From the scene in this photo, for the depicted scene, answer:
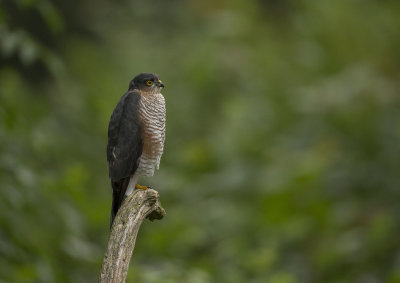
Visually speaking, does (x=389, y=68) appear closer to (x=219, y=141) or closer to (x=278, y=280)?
(x=219, y=141)

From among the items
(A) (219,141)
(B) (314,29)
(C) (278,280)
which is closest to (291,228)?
(C) (278,280)

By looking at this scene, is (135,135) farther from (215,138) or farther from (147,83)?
(215,138)

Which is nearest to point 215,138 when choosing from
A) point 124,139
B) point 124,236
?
point 124,139

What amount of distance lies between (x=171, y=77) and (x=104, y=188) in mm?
3562

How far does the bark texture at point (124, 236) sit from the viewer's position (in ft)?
9.84

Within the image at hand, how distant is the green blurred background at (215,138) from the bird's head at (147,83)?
0.58 meters

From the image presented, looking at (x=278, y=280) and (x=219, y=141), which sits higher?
(x=219, y=141)

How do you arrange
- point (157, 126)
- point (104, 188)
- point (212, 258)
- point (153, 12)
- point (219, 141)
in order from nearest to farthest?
point (157, 126)
point (212, 258)
point (104, 188)
point (219, 141)
point (153, 12)

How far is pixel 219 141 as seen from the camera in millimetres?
9398

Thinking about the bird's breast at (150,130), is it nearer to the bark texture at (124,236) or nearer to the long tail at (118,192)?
the long tail at (118,192)

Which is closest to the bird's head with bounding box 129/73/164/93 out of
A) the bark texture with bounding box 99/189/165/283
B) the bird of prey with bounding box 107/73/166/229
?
the bird of prey with bounding box 107/73/166/229

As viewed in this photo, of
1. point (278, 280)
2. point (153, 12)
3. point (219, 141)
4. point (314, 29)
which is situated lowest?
point (278, 280)

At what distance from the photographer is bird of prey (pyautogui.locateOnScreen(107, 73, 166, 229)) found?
374 cm

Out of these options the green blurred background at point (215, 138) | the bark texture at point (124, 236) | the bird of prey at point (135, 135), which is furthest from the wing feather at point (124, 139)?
the green blurred background at point (215, 138)
